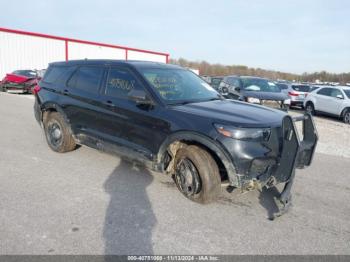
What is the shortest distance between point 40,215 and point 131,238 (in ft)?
3.88

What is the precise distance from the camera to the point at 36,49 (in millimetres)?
25844

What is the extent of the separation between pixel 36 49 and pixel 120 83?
2496 centimetres

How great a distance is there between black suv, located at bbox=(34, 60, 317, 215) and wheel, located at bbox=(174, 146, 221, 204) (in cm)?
1

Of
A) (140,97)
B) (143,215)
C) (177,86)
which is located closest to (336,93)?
(177,86)

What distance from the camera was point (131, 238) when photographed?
3.01m

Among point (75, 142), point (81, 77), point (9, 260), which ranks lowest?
point (9, 260)

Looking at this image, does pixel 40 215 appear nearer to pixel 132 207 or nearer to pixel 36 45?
pixel 132 207

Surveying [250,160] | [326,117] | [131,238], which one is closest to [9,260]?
[131,238]

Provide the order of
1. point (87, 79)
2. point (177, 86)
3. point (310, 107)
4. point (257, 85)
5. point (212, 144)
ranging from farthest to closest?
1. point (310, 107)
2. point (257, 85)
3. point (87, 79)
4. point (177, 86)
5. point (212, 144)

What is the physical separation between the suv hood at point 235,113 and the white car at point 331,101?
35.0ft

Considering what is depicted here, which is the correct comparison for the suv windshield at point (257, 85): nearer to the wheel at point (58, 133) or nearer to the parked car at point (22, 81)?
the wheel at point (58, 133)

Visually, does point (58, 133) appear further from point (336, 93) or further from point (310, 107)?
point (310, 107)

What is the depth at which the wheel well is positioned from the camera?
376 cm

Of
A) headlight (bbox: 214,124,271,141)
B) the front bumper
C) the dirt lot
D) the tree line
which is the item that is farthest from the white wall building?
the tree line
